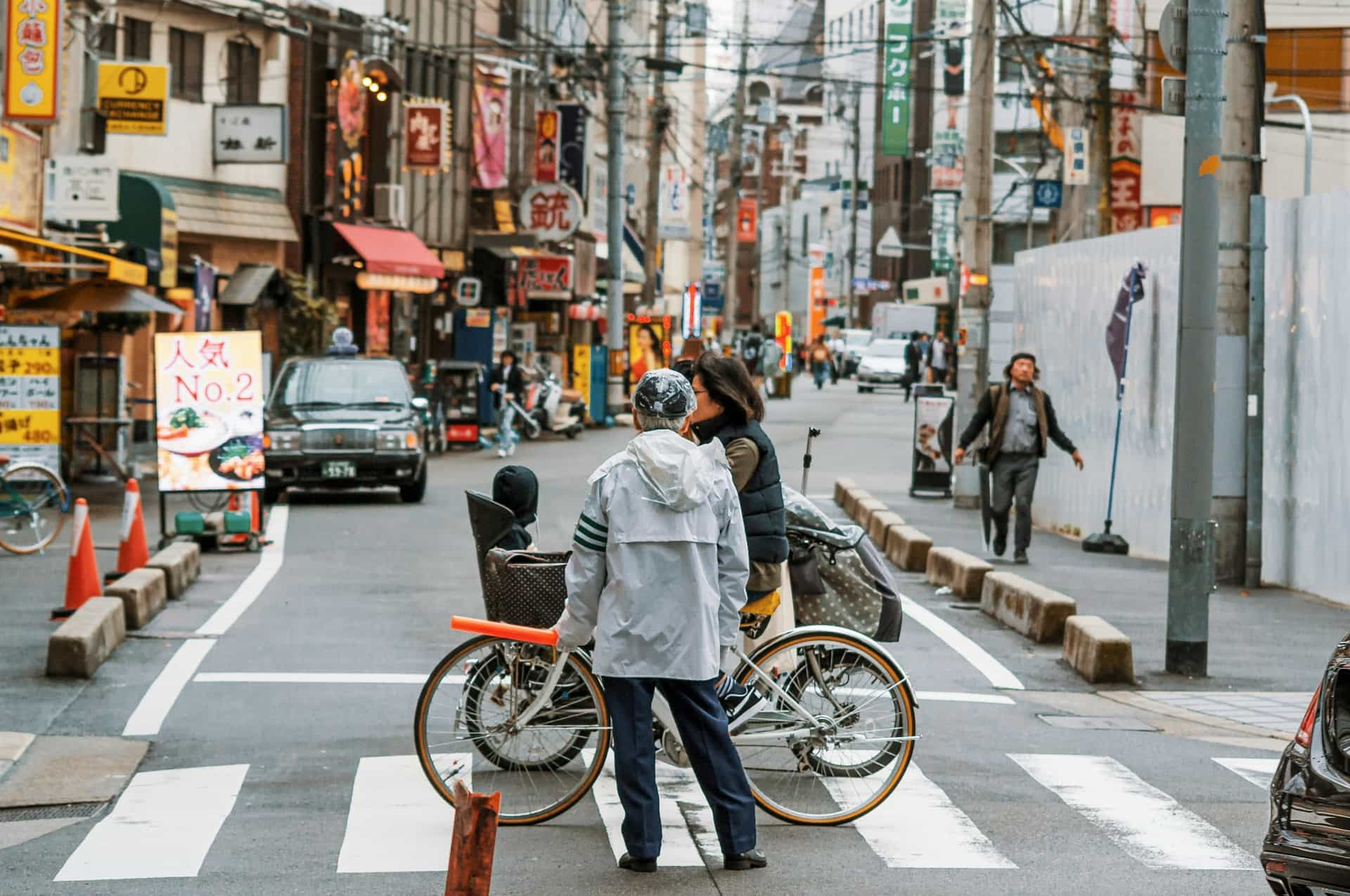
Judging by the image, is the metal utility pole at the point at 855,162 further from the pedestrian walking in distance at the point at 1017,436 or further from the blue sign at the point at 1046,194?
the pedestrian walking in distance at the point at 1017,436

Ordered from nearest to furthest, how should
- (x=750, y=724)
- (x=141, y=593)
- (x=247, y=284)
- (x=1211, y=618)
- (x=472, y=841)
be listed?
(x=472, y=841) < (x=750, y=724) < (x=141, y=593) < (x=1211, y=618) < (x=247, y=284)

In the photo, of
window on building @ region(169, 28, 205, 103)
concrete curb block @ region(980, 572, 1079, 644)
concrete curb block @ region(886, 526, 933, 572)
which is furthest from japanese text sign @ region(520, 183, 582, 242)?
concrete curb block @ region(980, 572, 1079, 644)

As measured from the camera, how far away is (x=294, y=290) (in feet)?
115

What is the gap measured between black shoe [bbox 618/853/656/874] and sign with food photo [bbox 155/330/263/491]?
11575 millimetres

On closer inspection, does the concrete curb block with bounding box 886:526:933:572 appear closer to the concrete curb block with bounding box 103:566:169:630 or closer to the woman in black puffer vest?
the concrete curb block with bounding box 103:566:169:630

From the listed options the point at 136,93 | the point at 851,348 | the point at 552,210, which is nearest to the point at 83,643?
the point at 136,93

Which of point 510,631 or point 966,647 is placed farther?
point 966,647

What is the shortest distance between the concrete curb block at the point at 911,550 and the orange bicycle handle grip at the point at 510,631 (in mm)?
10225

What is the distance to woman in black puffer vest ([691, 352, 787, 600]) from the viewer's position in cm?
781

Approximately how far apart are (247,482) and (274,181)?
19275 mm

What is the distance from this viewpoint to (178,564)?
15078mm

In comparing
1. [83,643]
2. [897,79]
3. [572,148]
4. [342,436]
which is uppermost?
[897,79]

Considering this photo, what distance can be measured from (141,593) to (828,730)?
694 centimetres

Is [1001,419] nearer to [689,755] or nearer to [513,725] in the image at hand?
[513,725]
